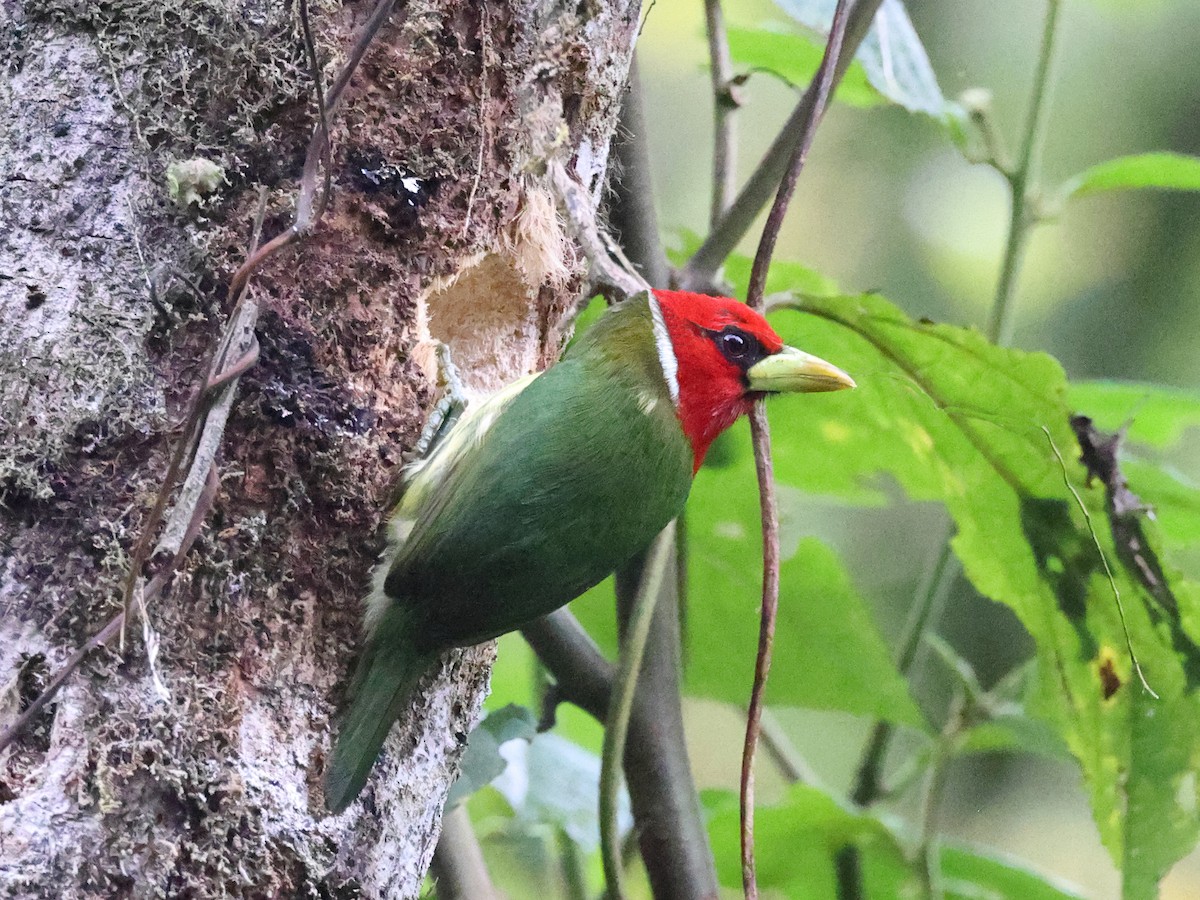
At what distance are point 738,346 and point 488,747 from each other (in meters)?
0.77

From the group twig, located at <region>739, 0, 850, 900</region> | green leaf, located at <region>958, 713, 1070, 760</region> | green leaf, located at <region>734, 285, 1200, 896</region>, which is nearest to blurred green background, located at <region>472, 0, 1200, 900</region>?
green leaf, located at <region>958, 713, 1070, 760</region>

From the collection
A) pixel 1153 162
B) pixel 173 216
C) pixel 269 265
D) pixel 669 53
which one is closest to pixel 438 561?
pixel 269 265

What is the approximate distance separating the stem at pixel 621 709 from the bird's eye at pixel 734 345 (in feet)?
1.06

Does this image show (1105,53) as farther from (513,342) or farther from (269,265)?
(269,265)

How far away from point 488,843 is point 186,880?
157 cm

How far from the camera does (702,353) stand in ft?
6.36

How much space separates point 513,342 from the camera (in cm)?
194

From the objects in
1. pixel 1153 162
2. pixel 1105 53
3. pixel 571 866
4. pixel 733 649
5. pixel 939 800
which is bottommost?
pixel 571 866

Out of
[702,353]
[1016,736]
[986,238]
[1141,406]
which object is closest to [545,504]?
[702,353]

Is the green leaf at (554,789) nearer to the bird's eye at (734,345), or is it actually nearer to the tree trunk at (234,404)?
the tree trunk at (234,404)

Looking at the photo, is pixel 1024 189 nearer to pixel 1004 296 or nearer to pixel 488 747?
pixel 1004 296

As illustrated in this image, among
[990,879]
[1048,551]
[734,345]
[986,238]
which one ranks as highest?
[734,345]

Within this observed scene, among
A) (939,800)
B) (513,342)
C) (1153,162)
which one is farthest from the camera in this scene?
(939,800)

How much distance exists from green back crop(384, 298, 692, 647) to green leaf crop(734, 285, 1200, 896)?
0.52 metres
